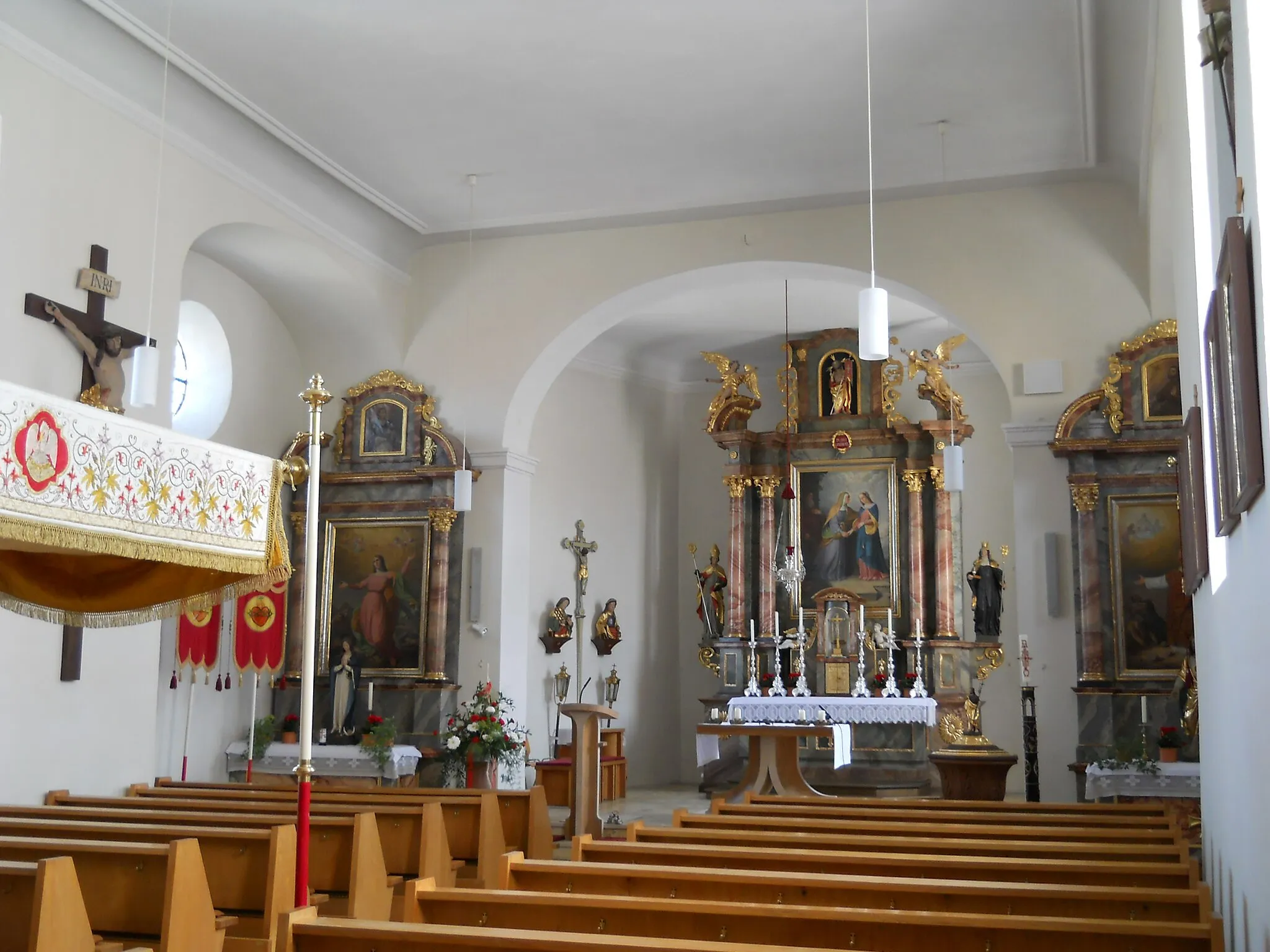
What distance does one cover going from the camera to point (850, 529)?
50.4ft

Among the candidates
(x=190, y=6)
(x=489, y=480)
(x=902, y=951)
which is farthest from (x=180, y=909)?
(x=489, y=480)

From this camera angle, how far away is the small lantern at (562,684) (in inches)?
570

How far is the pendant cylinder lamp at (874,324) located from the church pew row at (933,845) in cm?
236

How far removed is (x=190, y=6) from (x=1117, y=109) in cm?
659

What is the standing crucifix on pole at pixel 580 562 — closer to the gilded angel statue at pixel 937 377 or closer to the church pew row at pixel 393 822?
the gilded angel statue at pixel 937 377

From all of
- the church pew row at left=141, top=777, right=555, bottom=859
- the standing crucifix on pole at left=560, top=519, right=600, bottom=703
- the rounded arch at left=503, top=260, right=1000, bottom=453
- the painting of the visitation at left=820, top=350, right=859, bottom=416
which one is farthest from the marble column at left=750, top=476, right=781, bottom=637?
the church pew row at left=141, top=777, right=555, bottom=859

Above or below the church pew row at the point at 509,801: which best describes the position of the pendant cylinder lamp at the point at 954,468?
above

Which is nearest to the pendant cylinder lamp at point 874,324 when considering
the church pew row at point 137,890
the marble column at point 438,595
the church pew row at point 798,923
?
the church pew row at point 798,923

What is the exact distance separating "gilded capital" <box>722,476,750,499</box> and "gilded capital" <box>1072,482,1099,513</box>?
570cm

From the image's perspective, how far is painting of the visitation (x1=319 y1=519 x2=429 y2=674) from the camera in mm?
11953

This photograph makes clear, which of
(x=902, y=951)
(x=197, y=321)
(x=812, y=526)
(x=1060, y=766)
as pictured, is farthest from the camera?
(x=812, y=526)

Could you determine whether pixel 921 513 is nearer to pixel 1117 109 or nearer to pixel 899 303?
pixel 899 303

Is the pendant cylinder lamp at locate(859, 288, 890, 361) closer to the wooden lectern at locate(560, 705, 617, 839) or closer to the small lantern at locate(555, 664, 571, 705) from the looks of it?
the wooden lectern at locate(560, 705, 617, 839)

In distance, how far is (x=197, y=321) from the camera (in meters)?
11.7
